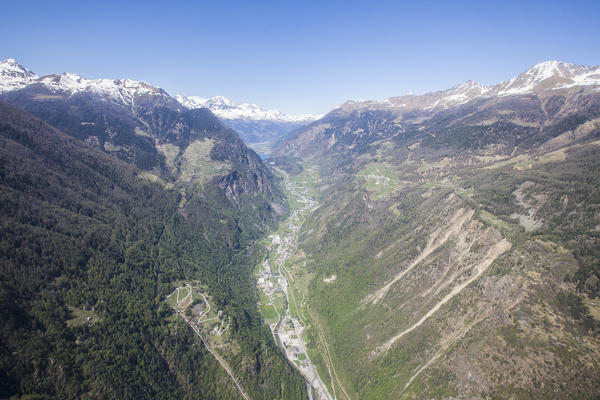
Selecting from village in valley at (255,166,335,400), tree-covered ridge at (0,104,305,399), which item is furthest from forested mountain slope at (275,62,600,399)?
tree-covered ridge at (0,104,305,399)

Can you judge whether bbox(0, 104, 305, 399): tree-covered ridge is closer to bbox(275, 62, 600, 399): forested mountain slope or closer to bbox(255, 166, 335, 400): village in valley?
bbox(255, 166, 335, 400): village in valley

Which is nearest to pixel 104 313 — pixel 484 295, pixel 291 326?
pixel 291 326

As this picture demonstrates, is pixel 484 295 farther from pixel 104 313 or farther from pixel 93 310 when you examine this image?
pixel 93 310

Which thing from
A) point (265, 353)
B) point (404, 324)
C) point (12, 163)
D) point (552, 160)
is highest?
point (12, 163)

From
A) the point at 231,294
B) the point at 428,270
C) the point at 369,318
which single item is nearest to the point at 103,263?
the point at 231,294

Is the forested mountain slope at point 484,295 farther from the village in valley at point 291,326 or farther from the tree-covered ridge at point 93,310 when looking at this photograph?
the tree-covered ridge at point 93,310

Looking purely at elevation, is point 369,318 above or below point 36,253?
below

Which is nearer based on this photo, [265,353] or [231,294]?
[265,353]

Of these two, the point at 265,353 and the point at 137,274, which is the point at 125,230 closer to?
the point at 137,274
